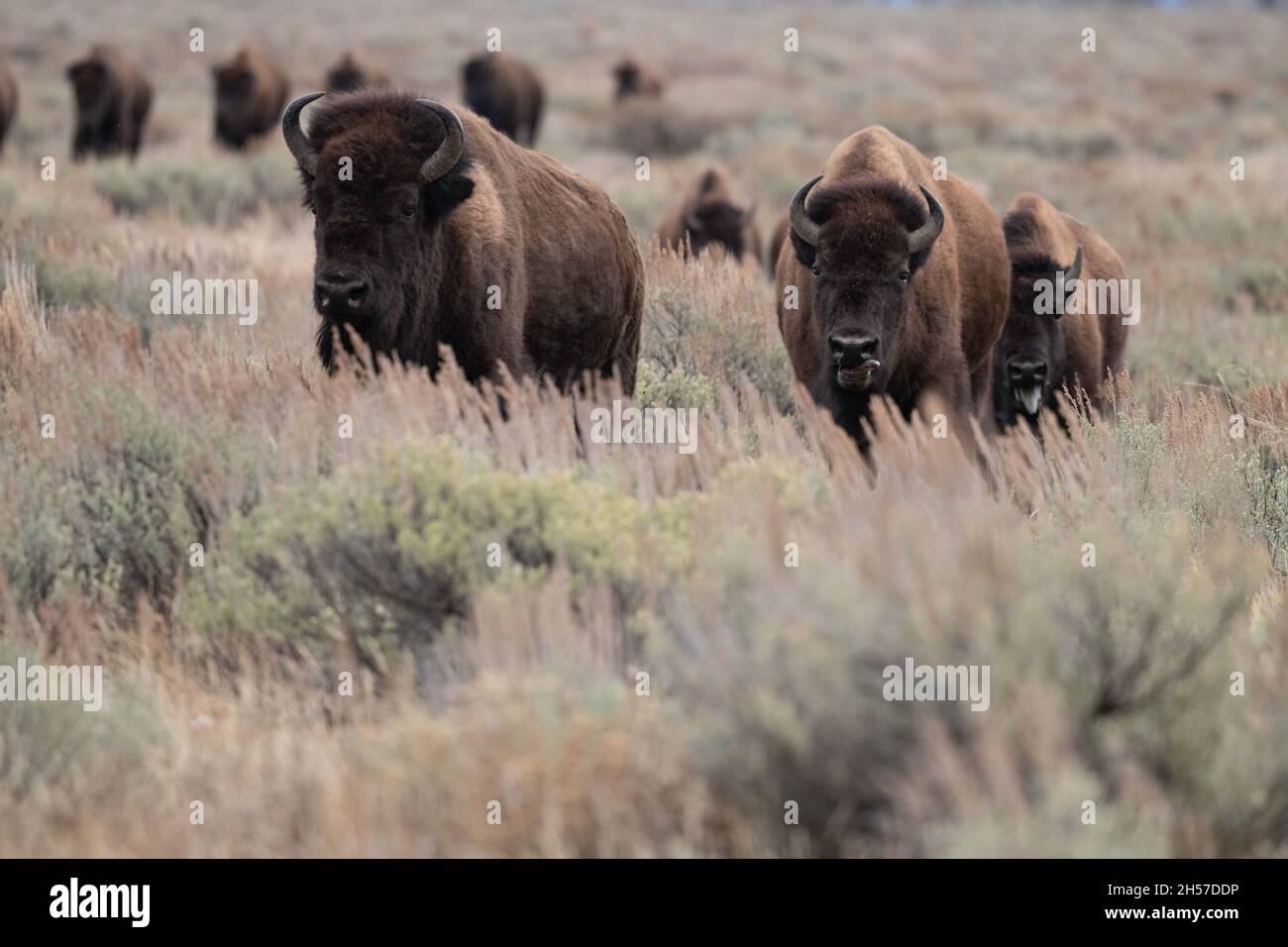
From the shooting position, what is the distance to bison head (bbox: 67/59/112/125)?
70.4 ft

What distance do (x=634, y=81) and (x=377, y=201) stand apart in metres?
26.6

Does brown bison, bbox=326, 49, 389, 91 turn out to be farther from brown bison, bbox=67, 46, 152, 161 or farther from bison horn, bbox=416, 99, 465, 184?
bison horn, bbox=416, 99, 465, 184

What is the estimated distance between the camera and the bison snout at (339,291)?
6.08 metres

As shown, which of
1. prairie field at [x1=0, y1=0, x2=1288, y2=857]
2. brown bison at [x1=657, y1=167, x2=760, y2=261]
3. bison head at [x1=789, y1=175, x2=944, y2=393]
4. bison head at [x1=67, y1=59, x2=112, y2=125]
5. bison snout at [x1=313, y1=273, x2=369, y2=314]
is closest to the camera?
prairie field at [x1=0, y1=0, x2=1288, y2=857]

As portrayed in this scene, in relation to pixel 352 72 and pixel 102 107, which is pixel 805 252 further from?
pixel 352 72

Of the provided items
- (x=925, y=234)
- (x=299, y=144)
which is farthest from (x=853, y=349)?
(x=299, y=144)

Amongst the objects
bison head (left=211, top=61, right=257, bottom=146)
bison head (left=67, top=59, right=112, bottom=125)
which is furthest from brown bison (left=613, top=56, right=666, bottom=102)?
bison head (left=67, top=59, right=112, bottom=125)

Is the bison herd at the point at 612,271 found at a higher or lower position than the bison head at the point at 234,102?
lower

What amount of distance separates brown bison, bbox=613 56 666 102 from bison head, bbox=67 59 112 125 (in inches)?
487


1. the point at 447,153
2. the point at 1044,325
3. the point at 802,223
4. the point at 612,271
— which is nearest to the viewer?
the point at 447,153

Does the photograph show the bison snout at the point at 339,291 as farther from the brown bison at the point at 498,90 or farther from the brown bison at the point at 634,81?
the brown bison at the point at 634,81

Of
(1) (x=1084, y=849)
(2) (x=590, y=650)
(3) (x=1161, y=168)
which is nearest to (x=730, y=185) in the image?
(3) (x=1161, y=168)

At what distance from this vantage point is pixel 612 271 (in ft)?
25.9

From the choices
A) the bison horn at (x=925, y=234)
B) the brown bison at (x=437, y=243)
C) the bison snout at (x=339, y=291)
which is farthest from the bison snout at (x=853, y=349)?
the bison snout at (x=339, y=291)
